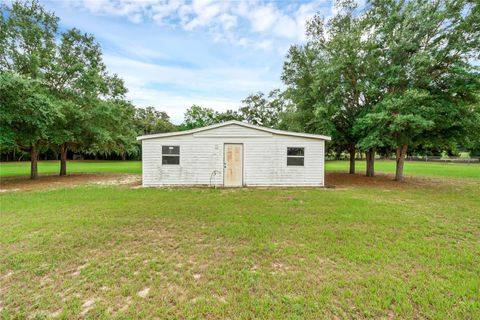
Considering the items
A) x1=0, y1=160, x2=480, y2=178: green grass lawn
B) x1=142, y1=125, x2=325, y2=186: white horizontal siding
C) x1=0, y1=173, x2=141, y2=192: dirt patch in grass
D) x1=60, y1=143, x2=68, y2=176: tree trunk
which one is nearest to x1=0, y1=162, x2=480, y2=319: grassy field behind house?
x1=142, y1=125, x2=325, y2=186: white horizontal siding

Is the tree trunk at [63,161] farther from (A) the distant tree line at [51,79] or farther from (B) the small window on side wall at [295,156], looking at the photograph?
(B) the small window on side wall at [295,156]

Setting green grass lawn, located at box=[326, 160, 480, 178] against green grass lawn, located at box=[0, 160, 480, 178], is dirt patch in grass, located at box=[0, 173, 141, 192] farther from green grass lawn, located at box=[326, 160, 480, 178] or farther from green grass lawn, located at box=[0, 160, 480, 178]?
green grass lawn, located at box=[326, 160, 480, 178]

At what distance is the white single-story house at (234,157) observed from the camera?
32.1 feet

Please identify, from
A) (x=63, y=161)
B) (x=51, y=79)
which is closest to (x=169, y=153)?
(x=51, y=79)

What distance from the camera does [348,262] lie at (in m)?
3.08

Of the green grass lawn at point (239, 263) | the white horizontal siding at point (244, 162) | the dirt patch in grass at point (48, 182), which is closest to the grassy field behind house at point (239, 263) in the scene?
the green grass lawn at point (239, 263)

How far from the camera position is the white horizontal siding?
980cm

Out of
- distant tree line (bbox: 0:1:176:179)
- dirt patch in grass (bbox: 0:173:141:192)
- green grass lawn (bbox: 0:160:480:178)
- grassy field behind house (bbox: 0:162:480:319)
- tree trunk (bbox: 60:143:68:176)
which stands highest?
distant tree line (bbox: 0:1:176:179)

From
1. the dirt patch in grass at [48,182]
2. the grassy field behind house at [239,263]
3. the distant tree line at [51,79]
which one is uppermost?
the distant tree line at [51,79]

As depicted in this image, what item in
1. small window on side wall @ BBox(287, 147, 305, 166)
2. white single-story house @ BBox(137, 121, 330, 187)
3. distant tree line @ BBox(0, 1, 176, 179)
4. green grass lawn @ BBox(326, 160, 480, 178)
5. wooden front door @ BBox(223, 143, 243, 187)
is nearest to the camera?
distant tree line @ BBox(0, 1, 176, 179)

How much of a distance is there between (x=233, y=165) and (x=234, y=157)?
38 cm

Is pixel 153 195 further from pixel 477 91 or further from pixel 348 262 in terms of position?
pixel 477 91

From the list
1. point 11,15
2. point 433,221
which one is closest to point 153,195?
point 433,221

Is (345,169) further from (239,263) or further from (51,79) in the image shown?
(51,79)
